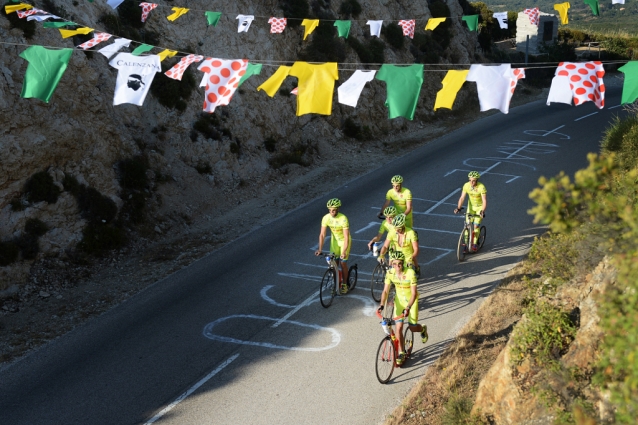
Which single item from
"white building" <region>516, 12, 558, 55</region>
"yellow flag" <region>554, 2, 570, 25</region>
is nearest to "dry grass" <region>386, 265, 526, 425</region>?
"yellow flag" <region>554, 2, 570, 25</region>

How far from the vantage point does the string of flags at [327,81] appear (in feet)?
37.4

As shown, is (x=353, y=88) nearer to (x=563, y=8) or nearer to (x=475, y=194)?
(x=475, y=194)

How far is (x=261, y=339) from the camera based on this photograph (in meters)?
11.2

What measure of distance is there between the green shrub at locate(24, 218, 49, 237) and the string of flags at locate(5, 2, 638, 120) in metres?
4.17

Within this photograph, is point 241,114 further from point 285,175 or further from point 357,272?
point 357,272

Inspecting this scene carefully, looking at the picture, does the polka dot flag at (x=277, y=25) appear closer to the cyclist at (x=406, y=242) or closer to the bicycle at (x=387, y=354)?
the cyclist at (x=406, y=242)

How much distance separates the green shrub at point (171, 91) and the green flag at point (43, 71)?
8.07 m

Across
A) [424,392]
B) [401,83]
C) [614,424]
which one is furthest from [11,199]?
[614,424]

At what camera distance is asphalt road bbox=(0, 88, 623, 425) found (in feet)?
30.6

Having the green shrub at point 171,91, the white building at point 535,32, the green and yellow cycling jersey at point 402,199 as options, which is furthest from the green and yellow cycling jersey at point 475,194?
the white building at point 535,32

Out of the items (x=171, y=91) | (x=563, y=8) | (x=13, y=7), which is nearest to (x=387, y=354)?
(x=13, y=7)

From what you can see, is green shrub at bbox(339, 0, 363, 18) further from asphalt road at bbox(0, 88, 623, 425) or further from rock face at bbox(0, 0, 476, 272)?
asphalt road at bbox(0, 88, 623, 425)

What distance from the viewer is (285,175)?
21.7 metres

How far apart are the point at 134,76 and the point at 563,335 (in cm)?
913
